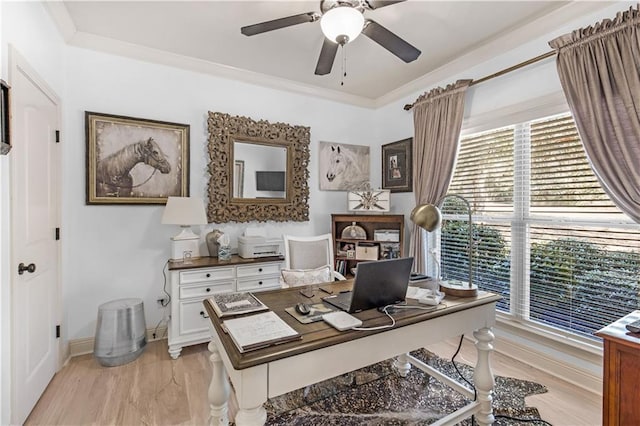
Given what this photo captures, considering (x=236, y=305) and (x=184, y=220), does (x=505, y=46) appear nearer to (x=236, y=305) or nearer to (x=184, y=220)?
(x=236, y=305)

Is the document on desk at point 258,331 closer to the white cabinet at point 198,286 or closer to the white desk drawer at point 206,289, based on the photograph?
the white cabinet at point 198,286

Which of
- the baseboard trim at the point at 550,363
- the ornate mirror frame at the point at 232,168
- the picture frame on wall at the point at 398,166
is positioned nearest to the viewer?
the baseboard trim at the point at 550,363

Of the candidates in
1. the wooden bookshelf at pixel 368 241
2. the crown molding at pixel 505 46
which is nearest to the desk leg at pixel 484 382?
the wooden bookshelf at pixel 368 241

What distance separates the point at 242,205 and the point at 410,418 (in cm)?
236

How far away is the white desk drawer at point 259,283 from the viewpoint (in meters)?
2.77

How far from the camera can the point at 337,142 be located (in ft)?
12.3

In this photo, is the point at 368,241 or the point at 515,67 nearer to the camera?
the point at 515,67

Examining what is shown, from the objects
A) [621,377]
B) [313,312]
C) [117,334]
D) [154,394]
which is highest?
[313,312]

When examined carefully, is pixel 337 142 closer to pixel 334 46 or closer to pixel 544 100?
pixel 334 46

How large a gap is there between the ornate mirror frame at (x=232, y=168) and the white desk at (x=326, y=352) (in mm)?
1636

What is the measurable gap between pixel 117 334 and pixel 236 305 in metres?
1.64

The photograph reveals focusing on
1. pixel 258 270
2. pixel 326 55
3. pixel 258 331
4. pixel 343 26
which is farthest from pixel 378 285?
pixel 258 270

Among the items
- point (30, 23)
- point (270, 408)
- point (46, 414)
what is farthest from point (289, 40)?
point (46, 414)

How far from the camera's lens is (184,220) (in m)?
2.55
